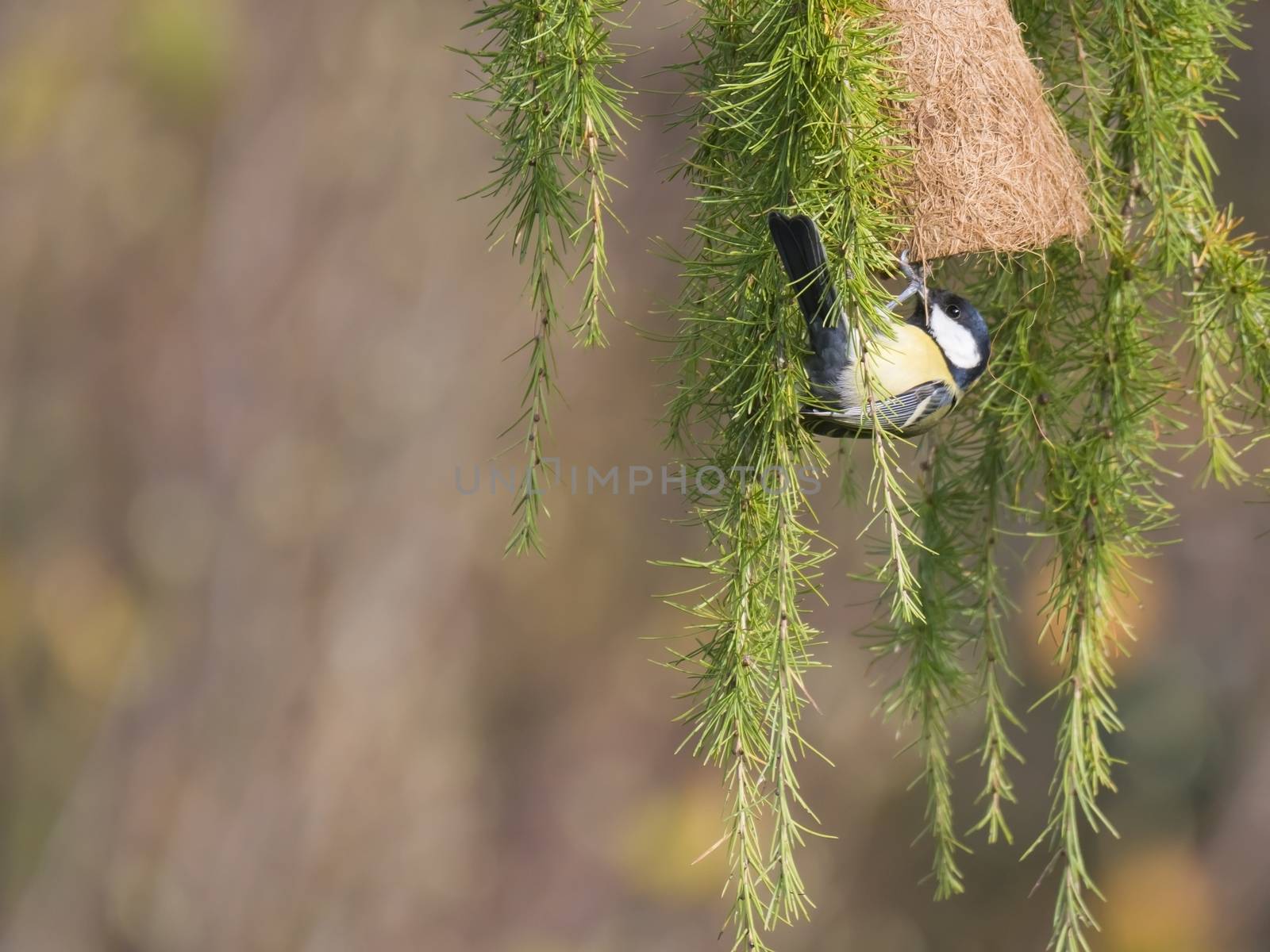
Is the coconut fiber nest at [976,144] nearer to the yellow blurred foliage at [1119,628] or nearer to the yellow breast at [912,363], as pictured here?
the yellow breast at [912,363]

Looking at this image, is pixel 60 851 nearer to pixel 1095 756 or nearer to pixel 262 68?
pixel 262 68

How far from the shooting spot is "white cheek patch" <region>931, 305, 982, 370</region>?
103cm

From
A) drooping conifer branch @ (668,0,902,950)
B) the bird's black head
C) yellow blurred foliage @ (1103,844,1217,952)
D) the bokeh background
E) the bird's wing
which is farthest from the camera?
the bokeh background

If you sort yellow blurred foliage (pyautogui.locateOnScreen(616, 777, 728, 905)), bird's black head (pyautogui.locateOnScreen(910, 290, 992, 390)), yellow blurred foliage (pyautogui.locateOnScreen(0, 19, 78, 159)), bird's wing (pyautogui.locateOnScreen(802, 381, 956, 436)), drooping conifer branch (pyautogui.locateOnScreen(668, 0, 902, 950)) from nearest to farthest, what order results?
drooping conifer branch (pyautogui.locateOnScreen(668, 0, 902, 950)) < bird's wing (pyautogui.locateOnScreen(802, 381, 956, 436)) < bird's black head (pyautogui.locateOnScreen(910, 290, 992, 390)) < yellow blurred foliage (pyautogui.locateOnScreen(616, 777, 728, 905)) < yellow blurred foliage (pyautogui.locateOnScreen(0, 19, 78, 159))

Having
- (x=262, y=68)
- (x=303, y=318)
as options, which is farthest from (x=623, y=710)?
(x=262, y=68)

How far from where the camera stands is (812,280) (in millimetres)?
780

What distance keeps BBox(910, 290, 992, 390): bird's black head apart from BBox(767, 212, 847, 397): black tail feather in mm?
166

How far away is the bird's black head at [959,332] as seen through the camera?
1031 mm

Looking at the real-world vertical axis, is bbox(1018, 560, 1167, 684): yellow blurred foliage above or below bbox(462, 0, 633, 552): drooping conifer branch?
below

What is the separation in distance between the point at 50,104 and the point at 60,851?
234 centimetres

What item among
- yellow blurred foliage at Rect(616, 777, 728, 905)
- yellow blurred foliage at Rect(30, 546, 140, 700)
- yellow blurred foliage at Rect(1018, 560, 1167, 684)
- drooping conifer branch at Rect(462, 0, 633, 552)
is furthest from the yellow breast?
yellow blurred foliage at Rect(30, 546, 140, 700)

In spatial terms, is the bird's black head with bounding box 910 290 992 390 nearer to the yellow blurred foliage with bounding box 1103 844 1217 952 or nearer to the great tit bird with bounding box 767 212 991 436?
the great tit bird with bounding box 767 212 991 436

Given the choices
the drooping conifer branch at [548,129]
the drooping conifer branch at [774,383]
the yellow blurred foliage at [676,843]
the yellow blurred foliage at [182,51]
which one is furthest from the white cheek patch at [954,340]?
the yellow blurred foliage at [182,51]

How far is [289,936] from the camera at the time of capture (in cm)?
323
